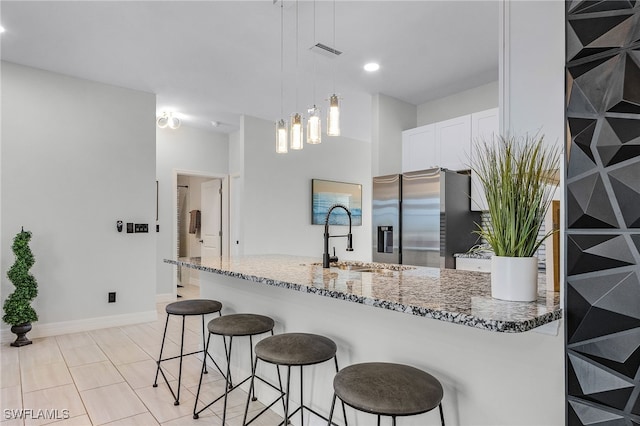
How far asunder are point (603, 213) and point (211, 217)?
618 centimetres

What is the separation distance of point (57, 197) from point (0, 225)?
1.76ft

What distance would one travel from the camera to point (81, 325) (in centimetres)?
409

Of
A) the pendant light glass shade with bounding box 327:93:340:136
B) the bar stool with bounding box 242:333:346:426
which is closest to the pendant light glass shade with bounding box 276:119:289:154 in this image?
the pendant light glass shade with bounding box 327:93:340:136

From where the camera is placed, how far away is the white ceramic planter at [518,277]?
1.27m

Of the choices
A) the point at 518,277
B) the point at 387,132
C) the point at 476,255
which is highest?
the point at 387,132

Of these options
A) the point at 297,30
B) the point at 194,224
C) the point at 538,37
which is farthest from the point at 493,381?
the point at 194,224

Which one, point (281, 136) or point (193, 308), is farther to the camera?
point (281, 136)

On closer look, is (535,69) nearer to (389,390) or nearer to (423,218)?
(389,390)

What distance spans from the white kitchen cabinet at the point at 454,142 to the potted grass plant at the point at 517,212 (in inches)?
106

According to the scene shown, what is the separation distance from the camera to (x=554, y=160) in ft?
4.33

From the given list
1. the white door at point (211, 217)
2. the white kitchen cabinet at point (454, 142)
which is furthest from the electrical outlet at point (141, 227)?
the white kitchen cabinet at point (454, 142)

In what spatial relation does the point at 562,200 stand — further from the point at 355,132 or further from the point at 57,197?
the point at 355,132

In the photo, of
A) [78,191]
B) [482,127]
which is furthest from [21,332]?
[482,127]

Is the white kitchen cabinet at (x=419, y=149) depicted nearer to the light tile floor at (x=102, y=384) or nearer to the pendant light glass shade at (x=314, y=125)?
the pendant light glass shade at (x=314, y=125)
